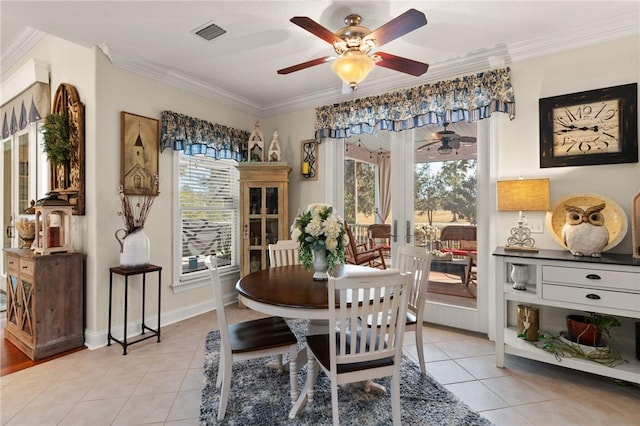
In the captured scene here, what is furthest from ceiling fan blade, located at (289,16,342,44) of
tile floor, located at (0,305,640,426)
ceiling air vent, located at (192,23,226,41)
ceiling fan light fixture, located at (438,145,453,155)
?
tile floor, located at (0,305,640,426)

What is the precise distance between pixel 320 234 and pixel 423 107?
79.6 inches

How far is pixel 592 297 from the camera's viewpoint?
2.19 m

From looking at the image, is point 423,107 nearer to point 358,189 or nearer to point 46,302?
point 358,189

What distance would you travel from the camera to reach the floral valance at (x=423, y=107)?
2.98 metres

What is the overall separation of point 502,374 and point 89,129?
415 centimetres

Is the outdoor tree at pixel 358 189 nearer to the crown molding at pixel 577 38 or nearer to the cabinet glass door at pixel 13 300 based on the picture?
the crown molding at pixel 577 38

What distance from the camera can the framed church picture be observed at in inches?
123

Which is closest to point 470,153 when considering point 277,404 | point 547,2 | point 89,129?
point 547,2

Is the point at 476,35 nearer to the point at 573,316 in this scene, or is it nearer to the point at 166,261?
the point at 573,316

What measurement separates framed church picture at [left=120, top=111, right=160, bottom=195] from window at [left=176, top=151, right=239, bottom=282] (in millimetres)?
367

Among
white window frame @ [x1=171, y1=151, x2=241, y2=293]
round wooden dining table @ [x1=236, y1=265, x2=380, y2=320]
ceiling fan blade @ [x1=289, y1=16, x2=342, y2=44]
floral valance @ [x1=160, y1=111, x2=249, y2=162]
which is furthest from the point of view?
white window frame @ [x1=171, y1=151, x2=241, y2=293]

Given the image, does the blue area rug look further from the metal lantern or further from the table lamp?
the metal lantern

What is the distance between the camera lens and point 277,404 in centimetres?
207

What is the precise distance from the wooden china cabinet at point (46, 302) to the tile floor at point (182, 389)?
0.65 feet
